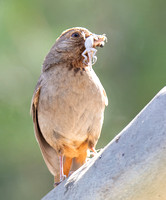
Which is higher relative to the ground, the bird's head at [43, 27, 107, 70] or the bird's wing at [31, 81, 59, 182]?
the bird's head at [43, 27, 107, 70]

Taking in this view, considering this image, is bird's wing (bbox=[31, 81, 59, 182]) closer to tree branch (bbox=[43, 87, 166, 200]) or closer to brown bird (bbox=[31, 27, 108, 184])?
brown bird (bbox=[31, 27, 108, 184])

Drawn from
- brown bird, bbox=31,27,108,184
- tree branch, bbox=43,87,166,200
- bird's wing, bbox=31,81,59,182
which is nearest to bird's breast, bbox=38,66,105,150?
brown bird, bbox=31,27,108,184

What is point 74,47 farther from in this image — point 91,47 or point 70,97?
point 70,97

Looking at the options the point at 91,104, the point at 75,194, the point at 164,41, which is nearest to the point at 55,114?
the point at 91,104

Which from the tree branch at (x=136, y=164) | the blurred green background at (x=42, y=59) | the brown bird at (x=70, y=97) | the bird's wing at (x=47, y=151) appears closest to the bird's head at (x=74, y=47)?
the brown bird at (x=70, y=97)

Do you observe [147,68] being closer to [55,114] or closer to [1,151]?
[1,151]
